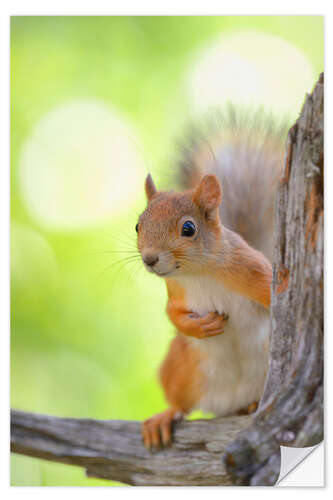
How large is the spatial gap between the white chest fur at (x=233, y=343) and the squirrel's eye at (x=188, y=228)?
167 mm

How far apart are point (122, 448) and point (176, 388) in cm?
25

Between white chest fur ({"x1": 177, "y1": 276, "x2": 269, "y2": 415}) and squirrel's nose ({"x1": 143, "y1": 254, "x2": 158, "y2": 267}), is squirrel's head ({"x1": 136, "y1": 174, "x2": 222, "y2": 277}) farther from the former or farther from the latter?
white chest fur ({"x1": 177, "y1": 276, "x2": 269, "y2": 415})

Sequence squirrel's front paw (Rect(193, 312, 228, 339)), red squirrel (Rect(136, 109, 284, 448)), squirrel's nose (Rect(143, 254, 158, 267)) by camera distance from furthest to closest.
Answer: squirrel's front paw (Rect(193, 312, 228, 339))
red squirrel (Rect(136, 109, 284, 448))
squirrel's nose (Rect(143, 254, 158, 267))

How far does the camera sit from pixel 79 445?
76.1 inches

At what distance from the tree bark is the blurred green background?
0.21 meters

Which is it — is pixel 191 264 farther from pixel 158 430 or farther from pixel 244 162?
pixel 158 430

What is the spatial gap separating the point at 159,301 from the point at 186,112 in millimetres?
630

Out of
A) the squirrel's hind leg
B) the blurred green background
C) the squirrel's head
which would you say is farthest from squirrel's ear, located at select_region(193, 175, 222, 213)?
the squirrel's hind leg

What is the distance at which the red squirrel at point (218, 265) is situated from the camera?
1.72m

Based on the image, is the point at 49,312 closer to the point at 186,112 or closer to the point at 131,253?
the point at 131,253

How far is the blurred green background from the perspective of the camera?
6.51 feet

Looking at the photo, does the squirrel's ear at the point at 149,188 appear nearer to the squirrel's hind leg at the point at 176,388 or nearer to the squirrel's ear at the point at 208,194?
the squirrel's ear at the point at 208,194

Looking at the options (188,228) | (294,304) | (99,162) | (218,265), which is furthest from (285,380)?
(99,162)
